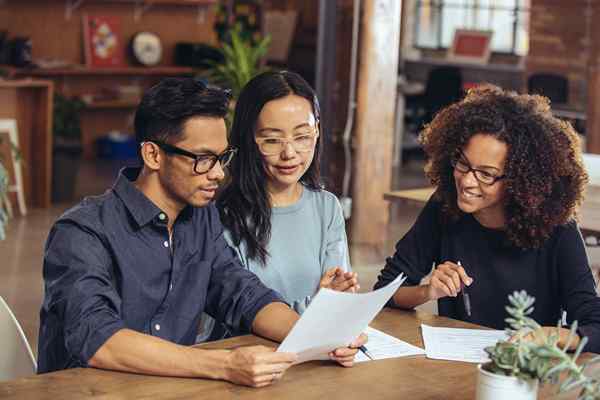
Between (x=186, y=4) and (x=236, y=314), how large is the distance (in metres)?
8.24

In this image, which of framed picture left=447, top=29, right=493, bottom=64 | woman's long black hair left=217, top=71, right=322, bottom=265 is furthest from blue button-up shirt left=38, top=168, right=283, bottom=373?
framed picture left=447, top=29, right=493, bottom=64

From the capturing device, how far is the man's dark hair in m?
2.35

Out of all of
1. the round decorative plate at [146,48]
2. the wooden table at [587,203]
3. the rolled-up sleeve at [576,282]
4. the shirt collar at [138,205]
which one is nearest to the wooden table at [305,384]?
the shirt collar at [138,205]

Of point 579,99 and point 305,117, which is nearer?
point 305,117

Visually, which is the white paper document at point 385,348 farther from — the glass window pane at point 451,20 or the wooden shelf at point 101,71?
the glass window pane at point 451,20

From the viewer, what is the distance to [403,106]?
442 inches

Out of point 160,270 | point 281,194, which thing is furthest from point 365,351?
point 281,194

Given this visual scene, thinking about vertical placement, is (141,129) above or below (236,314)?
above

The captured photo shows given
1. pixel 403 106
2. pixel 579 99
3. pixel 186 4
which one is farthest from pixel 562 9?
pixel 186 4

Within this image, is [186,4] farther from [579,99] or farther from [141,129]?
[141,129]

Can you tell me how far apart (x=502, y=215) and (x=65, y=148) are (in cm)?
598

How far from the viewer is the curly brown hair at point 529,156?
8.41 ft

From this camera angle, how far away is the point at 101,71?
9.85m

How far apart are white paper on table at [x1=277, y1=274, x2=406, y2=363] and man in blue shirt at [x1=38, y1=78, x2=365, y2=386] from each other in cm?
4
